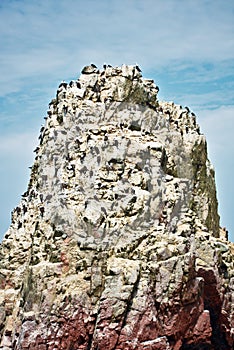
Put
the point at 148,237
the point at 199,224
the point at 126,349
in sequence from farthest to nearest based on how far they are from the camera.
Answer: the point at 199,224
the point at 148,237
the point at 126,349

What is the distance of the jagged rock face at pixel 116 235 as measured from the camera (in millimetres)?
→ 29547

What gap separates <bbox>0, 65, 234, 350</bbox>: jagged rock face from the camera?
29.5 meters

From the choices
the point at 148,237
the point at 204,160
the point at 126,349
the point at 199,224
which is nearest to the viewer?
the point at 126,349

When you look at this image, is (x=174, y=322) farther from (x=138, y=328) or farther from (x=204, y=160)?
(x=204, y=160)

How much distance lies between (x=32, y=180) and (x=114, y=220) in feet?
15.9

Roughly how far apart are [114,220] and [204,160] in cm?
606

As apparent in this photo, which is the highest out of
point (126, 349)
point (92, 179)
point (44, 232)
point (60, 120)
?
point (60, 120)

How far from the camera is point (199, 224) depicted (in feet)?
109

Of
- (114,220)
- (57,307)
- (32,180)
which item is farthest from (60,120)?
(57,307)

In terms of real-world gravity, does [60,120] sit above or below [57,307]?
above

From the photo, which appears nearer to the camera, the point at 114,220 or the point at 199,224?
the point at 114,220

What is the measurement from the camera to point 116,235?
3084cm

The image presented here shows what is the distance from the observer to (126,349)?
95.2 ft

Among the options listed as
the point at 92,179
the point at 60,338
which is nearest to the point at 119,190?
the point at 92,179
